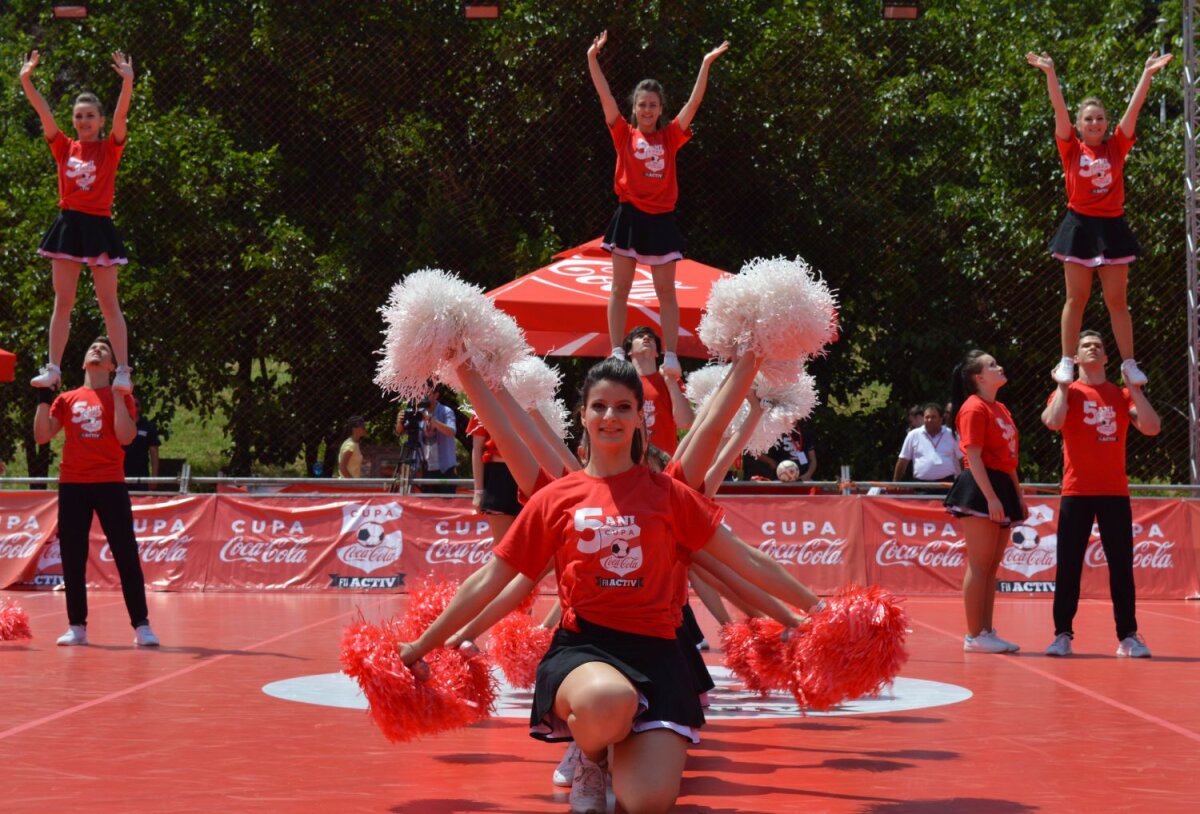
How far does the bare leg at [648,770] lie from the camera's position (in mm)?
4055

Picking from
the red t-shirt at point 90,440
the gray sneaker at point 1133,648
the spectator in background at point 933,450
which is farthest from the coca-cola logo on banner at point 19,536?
the gray sneaker at point 1133,648

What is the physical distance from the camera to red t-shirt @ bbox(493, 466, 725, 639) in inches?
170

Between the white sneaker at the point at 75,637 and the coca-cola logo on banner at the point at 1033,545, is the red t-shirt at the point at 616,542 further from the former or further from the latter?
the coca-cola logo on banner at the point at 1033,545

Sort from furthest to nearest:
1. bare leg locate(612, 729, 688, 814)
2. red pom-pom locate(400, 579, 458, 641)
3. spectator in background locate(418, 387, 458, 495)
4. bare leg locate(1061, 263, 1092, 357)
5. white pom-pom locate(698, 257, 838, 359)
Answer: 1. spectator in background locate(418, 387, 458, 495)
2. bare leg locate(1061, 263, 1092, 357)
3. red pom-pom locate(400, 579, 458, 641)
4. white pom-pom locate(698, 257, 838, 359)
5. bare leg locate(612, 729, 688, 814)

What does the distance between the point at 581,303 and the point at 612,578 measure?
25.0ft

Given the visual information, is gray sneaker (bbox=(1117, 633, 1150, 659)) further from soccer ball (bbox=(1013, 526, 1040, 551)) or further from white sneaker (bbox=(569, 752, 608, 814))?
white sneaker (bbox=(569, 752, 608, 814))

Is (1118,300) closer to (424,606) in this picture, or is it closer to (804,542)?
(804,542)

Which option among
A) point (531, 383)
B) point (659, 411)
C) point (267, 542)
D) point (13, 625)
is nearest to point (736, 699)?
point (659, 411)

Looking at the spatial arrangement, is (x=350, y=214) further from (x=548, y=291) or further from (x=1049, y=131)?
(x=1049, y=131)

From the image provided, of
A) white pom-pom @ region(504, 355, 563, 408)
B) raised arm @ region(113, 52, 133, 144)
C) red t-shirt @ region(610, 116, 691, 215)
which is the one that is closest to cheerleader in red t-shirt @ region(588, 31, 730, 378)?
red t-shirt @ region(610, 116, 691, 215)

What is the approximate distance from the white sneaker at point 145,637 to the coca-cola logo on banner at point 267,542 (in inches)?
177

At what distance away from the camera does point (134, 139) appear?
18.1 meters

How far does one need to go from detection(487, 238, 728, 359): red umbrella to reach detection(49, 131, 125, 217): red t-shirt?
321 cm

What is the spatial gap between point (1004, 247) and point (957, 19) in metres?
4.39
